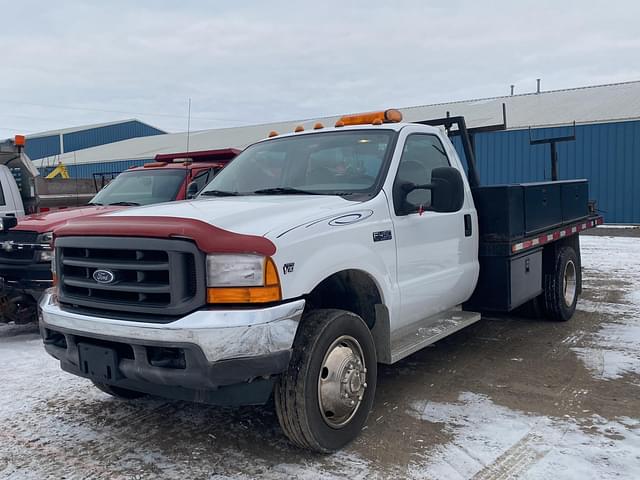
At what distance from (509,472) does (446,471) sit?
1.13 feet

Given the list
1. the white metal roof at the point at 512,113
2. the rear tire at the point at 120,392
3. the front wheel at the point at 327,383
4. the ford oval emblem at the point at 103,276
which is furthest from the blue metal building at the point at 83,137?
the front wheel at the point at 327,383

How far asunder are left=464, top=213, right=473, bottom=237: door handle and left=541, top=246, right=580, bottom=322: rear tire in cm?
209

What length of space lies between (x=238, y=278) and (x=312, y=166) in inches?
66.9

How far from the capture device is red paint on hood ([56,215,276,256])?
10.3 feet

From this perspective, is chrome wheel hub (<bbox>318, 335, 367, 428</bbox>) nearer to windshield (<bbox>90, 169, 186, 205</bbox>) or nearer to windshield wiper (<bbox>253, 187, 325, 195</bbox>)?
windshield wiper (<bbox>253, 187, 325, 195</bbox>)

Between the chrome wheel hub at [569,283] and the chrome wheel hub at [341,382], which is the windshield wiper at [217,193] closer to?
the chrome wheel hub at [341,382]

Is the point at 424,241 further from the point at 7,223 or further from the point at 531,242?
the point at 7,223

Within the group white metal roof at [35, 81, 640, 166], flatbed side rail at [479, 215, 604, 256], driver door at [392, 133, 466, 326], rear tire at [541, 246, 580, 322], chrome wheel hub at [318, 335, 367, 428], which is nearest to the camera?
chrome wheel hub at [318, 335, 367, 428]

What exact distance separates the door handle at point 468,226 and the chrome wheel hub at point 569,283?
7.89ft

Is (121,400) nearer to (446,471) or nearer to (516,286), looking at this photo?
(446,471)

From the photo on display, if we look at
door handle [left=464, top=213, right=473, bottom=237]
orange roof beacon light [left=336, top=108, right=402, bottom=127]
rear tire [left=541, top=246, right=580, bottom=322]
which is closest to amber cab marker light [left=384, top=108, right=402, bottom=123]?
orange roof beacon light [left=336, top=108, right=402, bottom=127]

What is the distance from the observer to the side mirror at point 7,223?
21.4 feet

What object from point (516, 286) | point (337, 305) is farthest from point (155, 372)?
point (516, 286)

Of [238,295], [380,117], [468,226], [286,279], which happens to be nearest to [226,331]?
[238,295]
